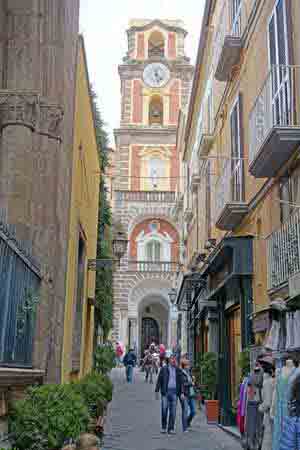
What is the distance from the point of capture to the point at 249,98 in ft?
41.5

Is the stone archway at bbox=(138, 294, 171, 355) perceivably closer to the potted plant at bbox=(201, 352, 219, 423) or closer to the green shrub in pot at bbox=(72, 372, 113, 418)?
the potted plant at bbox=(201, 352, 219, 423)

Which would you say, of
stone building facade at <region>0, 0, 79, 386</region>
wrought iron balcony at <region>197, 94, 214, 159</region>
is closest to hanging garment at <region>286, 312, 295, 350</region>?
stone building facade at <region>0, 0, 79, 386</region>

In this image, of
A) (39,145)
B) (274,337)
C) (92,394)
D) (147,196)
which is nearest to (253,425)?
(274,337)

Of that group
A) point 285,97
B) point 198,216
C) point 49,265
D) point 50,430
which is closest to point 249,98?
point 285,97

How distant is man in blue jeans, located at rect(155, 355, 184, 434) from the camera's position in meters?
13.3

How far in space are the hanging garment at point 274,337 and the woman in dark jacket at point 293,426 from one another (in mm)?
2858

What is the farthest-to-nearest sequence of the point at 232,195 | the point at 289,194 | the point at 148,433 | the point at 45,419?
the point at 232,195
the point at 148,433
the point at 289,194
the point at 45,419

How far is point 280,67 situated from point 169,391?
283 inches

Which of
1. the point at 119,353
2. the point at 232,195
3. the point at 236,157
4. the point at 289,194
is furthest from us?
the point at 119,353

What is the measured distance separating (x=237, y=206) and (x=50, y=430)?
7.74 metres

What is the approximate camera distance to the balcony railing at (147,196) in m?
42.2

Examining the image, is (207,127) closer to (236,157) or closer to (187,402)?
(236,157)

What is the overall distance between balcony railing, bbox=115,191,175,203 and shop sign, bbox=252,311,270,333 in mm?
31167

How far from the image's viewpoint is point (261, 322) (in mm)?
10719
